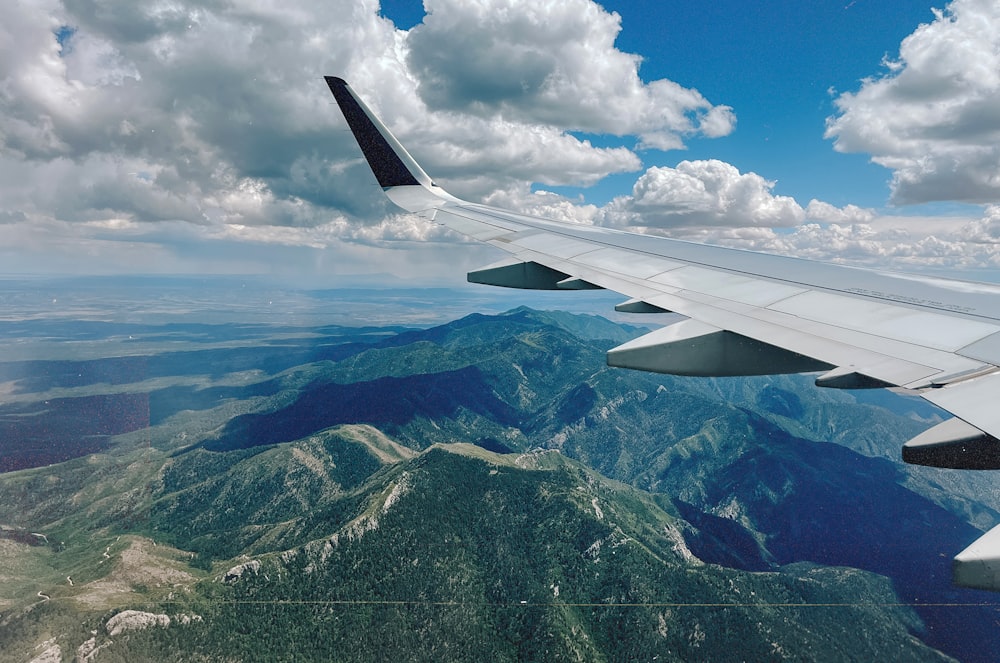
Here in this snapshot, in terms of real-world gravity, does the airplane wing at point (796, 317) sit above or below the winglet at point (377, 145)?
below

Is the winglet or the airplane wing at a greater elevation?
the winglet

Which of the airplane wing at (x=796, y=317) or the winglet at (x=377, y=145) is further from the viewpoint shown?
the winglet at (x=377, y=145)

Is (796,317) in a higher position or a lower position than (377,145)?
lower

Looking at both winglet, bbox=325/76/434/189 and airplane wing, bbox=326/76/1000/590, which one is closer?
airplane wing, bbox=326/76/1000/590

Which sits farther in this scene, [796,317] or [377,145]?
[377,145]

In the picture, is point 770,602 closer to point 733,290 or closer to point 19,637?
point 733,290
